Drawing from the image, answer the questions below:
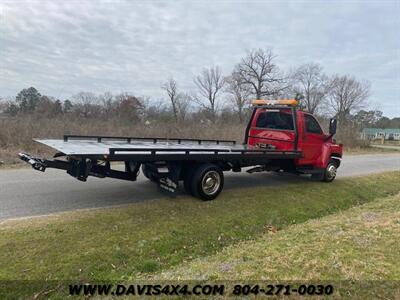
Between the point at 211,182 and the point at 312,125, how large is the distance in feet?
13.0

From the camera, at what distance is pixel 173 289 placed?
3.45 m

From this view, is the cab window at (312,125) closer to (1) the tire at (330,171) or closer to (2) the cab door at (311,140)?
(2) the cab door at (311,140)

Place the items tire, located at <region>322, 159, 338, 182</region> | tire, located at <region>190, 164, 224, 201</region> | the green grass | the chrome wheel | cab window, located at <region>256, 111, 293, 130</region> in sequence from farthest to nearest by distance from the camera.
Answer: tire, located at <region>322, 159, 338, 182</region> → cab window, located at <region>256, 111, 293, 130</region> → the chrome wheel → tire, located at <region>190, 164, 224, 201</region> → the green grass

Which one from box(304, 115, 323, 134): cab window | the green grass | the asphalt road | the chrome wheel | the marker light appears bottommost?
the green grass

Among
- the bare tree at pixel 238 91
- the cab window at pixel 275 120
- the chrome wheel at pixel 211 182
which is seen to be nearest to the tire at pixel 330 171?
the cab window at pixel 275 120

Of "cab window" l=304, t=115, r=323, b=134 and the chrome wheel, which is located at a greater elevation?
"cab window" l=304, t=115, r=323, b=134

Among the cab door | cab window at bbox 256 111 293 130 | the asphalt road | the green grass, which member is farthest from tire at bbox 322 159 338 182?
cab window at bbox 256 111 293 130

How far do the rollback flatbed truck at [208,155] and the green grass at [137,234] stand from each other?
2.09ft

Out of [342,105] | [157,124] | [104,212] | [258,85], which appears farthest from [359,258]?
[342,105]

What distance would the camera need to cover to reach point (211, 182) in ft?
22.6

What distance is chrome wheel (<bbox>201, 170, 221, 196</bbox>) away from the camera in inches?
265

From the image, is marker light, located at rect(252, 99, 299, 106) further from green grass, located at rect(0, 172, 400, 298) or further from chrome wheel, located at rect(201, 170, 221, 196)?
chrome wheel, located at rect(201, 170, 221, 196)

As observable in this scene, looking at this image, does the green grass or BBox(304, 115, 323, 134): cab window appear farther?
BBox(304, 115, 323, 134): cab window

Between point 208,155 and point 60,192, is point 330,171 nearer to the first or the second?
point 208,155
